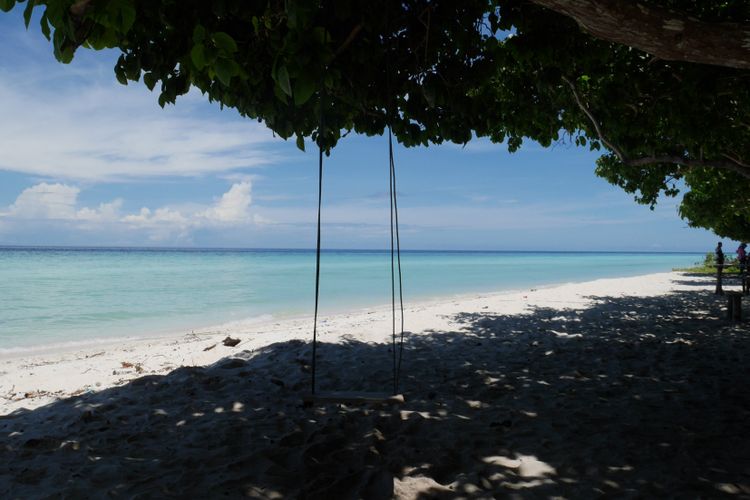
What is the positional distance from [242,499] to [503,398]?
2854 mm

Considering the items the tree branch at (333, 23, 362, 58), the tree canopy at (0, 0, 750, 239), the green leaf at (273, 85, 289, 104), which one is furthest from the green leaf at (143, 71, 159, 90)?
the tree branch at (333, 23, 362, 58)

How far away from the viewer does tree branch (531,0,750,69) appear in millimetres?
2924

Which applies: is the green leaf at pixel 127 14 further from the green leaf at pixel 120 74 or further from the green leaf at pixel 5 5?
the green leaf at pixel 120 74

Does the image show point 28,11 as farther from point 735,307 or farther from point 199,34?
point 735,307

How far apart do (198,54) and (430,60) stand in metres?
3.10

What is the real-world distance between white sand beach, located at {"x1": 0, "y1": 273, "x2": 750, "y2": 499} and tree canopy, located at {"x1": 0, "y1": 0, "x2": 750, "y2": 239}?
2364 mm

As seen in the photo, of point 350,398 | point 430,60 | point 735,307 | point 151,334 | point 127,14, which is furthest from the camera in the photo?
point 151,334

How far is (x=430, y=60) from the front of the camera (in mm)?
4711

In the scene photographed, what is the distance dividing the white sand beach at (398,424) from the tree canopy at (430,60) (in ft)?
7.75

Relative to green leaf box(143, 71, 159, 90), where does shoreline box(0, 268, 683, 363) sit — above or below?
below

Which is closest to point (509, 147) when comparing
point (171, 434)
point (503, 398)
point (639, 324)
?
point (639, 324)

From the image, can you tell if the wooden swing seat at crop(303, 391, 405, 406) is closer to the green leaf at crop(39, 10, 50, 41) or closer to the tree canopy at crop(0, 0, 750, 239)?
the tree canopy at crop(0, 0, 750, 239)

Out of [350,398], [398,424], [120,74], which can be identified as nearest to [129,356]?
[120,74]

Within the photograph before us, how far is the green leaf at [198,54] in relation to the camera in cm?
215
